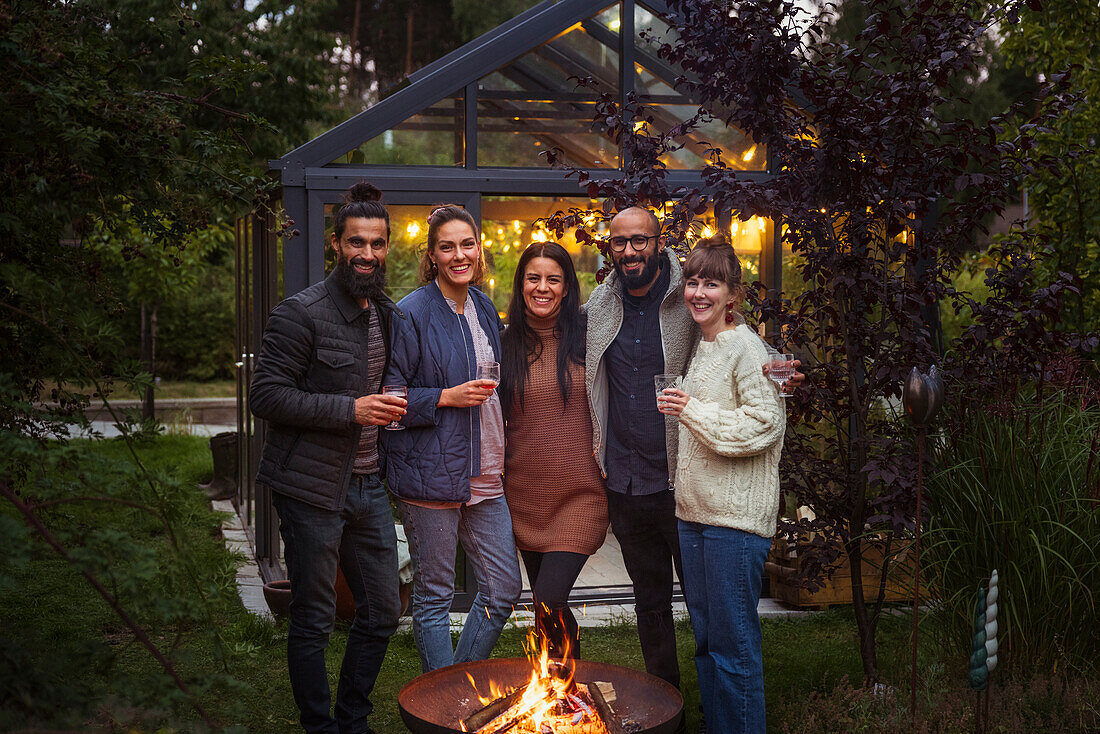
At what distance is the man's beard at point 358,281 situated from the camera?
3359 mm

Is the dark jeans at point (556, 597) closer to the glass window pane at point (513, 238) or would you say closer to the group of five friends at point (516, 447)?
the group of five friends at point (516, 447)

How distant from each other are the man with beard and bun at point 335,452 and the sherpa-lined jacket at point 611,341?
0.74 m

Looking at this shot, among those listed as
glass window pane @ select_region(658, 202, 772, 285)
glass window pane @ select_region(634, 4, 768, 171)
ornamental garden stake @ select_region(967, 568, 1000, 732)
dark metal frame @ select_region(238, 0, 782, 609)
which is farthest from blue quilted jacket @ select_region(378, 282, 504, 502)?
glass window pane @ select_region(658, 202, 772, 285)

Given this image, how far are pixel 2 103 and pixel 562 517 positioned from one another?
219 centimetres

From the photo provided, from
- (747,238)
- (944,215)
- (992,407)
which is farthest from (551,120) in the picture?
(992,407)

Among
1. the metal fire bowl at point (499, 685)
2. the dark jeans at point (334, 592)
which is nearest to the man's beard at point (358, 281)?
the dark jeans at point (334, 592)

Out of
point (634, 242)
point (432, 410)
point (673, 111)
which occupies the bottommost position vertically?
point (432, 410)

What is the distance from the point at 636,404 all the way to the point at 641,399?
0.03 meters

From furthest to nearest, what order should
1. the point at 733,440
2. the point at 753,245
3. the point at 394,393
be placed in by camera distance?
1. the point at 753,245
2. the point at 394,393
3. the point at 733,440

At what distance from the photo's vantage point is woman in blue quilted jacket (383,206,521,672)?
11.3 ft

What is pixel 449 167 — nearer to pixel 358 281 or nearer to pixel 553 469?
pixel 358 281

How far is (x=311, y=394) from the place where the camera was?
325 centimetres

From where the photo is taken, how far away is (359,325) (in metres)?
3.43

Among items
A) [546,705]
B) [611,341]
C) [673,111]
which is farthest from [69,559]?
[673,111]
